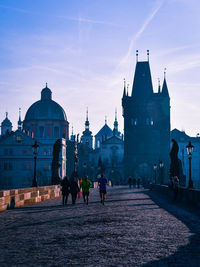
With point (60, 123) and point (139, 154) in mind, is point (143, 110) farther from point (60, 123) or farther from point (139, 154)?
point (60, 123)

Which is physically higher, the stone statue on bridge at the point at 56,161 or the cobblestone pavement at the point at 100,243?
the stone statue on bridge at the point at 56,161

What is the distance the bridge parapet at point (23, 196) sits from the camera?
17406 millimetres

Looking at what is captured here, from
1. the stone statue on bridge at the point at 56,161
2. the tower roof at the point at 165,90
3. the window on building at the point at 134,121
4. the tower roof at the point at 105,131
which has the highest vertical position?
the tower roof at the point at 165,90

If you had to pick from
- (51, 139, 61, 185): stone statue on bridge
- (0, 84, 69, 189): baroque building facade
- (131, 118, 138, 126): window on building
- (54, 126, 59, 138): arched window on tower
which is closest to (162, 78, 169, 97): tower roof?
(131, 118, 138, 126): window on building

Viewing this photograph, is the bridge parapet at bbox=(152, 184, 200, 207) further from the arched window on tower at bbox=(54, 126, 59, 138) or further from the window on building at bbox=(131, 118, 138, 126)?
the arched window on tower at bbox=(54, 126, 59, 138)

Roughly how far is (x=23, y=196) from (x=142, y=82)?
78277 mm

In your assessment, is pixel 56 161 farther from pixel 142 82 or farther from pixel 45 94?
pixel 45 94

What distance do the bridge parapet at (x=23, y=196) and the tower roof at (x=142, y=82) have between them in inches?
2719

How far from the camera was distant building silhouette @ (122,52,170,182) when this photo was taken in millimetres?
95062

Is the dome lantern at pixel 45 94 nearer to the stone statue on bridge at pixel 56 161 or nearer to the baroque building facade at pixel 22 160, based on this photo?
the baroque building facade at pixel 22 160

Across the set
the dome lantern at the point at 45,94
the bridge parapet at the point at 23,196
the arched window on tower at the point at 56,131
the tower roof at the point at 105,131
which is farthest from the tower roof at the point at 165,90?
the bridge parapet at the point at 23,196

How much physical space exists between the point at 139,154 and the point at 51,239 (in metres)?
86.9

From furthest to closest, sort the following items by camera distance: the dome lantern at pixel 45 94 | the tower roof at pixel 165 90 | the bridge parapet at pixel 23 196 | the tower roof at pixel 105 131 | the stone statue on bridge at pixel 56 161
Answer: the tower roof at pixel 105 131 < the dome lantern at pixel 45 94 < the tower roof at pixel 165 90 < the stone statue on bridge at pixel 56 161 < the bridge parapet at pixel 23 196

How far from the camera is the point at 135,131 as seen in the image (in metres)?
95.9
